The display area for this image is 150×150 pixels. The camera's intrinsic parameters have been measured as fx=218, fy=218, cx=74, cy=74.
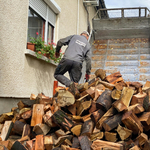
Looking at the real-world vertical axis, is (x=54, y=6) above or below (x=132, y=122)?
above

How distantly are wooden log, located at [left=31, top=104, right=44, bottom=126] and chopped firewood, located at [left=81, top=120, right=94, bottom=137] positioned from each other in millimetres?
582

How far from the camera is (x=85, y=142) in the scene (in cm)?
239

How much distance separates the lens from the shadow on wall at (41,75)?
4766 millimetres

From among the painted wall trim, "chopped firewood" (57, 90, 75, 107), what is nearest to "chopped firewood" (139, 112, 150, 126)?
"chopped firewood" (57, 90, 75, 107)

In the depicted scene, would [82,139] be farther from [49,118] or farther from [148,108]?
[148,108]

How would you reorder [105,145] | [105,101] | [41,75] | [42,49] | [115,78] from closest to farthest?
[105,145]
[105,101]
[115,78]
[42,49]
[41,75]

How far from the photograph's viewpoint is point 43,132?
269 centimetres

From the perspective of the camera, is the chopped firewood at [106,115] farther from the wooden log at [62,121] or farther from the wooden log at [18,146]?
the wooden log at [18,146]

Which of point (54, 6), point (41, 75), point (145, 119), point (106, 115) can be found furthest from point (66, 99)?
point (54, 6)

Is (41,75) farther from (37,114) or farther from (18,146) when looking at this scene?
(18,146)

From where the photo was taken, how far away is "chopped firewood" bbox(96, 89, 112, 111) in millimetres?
2730

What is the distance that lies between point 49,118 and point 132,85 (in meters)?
1.39

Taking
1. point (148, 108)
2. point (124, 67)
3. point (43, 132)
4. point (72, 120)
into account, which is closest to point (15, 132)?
point (43, 132)

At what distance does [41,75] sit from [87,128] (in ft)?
9.33
